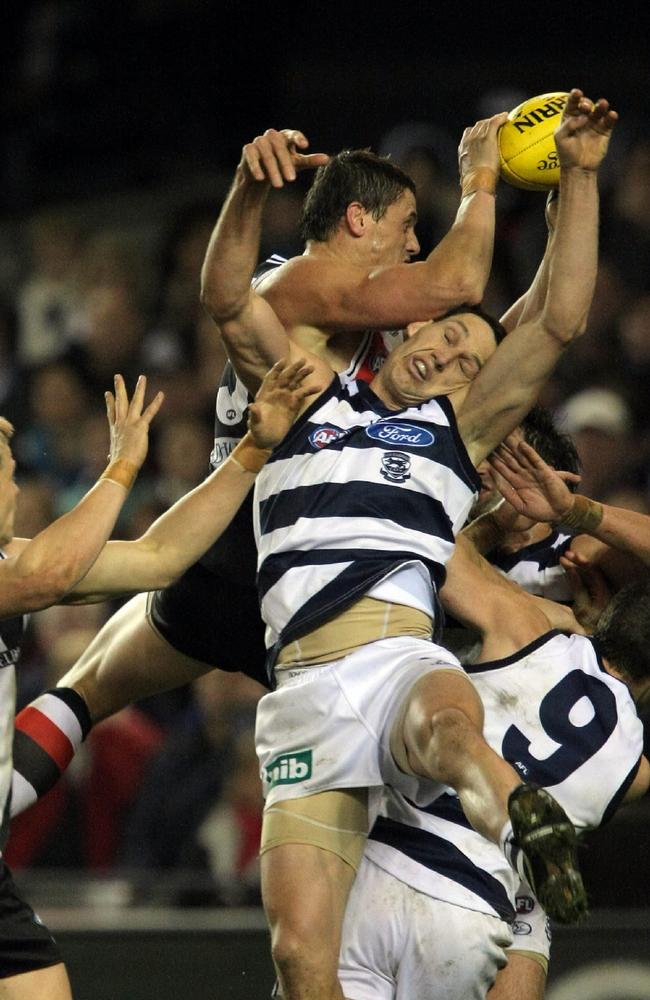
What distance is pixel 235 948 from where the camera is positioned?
230 inches

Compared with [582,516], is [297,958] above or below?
below

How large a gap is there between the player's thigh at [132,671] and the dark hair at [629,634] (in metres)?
1.27

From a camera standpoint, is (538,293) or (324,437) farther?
(538,293)

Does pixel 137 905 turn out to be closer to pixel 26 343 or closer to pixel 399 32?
pixel 26 343

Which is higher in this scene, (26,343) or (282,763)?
(282,763)

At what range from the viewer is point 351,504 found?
14.4 ft

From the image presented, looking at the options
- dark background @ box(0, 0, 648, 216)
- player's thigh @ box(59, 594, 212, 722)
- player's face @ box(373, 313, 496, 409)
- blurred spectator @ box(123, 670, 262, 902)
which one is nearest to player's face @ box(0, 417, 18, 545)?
player's face @ box(373, 313, 496, 409)

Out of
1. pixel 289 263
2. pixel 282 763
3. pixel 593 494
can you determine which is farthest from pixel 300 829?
pixel 593 494

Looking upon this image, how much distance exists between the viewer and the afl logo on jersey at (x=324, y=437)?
4.50m

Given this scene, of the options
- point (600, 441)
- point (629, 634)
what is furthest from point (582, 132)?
point (600, 441)

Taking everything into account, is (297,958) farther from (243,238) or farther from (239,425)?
(243,238)

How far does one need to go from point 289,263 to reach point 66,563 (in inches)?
45.8

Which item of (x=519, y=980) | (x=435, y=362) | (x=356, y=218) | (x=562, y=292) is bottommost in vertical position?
(x=519, y=980)

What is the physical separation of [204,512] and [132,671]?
1.08 meters
